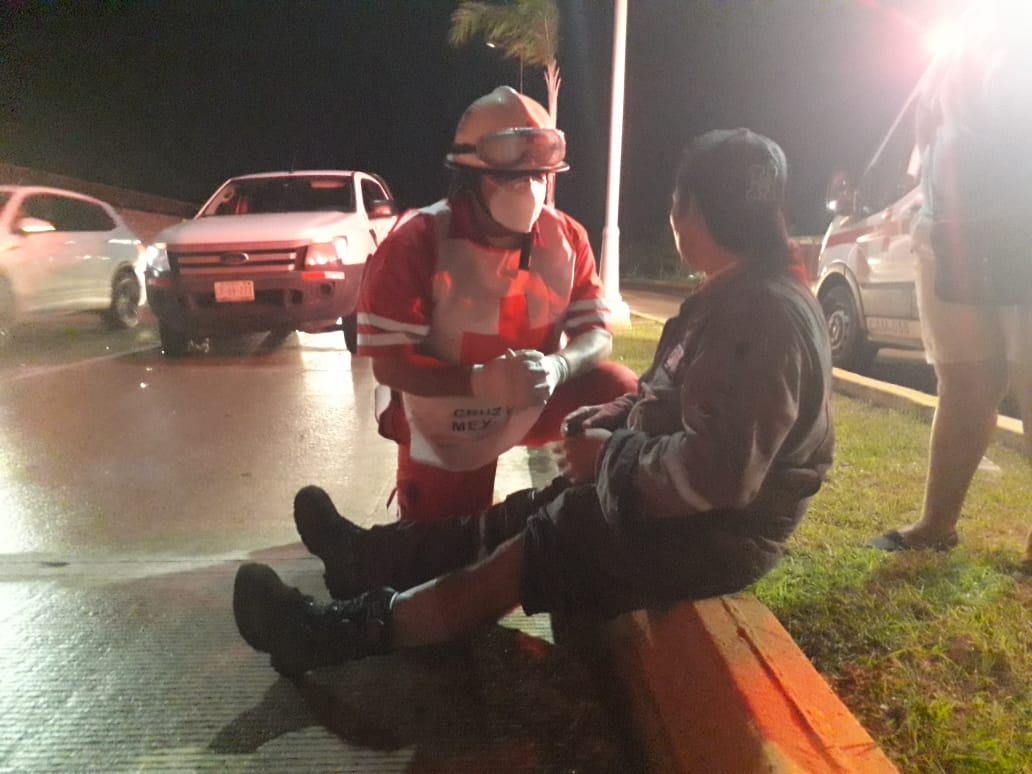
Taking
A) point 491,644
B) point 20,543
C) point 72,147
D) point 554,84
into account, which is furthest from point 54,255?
point 72,147

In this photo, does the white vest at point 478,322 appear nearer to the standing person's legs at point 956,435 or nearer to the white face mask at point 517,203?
the white face mask at point 517,203

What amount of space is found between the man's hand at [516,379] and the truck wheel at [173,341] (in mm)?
6102

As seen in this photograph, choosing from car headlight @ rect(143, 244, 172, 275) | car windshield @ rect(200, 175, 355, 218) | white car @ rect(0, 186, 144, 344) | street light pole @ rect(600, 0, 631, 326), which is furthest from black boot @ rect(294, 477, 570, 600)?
street light pole @ rect(600, 0, 631, 326)

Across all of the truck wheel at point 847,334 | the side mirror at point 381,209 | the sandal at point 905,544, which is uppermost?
the side mirror at point 381,209

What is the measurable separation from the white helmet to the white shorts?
1.24m

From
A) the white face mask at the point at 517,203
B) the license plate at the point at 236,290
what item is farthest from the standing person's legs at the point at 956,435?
the license plate at the point at 236,290

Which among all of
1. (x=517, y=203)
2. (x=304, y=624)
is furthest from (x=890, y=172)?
(x=304, y=624)

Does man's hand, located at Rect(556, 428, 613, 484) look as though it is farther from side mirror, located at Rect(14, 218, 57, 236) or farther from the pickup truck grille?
side mirror, located at Rect(14, 218, 57, 236)

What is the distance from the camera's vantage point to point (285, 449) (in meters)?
4.75

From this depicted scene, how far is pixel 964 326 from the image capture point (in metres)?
2.73

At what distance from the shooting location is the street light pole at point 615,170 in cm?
1111

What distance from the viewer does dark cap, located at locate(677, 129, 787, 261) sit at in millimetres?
1851

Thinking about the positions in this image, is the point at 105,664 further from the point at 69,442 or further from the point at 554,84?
the point at 554,84

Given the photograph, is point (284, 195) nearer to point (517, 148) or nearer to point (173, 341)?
point (173, 341)
